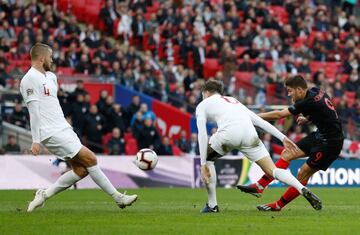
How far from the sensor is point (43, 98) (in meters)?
14.7

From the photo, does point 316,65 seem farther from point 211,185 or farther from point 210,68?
point 211,185

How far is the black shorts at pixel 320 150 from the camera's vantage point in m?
15.7

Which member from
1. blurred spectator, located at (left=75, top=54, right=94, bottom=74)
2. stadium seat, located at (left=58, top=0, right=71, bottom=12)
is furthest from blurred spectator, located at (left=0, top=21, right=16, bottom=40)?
stadium seat, located at (left=58, top=0, right=71, bottom=12)

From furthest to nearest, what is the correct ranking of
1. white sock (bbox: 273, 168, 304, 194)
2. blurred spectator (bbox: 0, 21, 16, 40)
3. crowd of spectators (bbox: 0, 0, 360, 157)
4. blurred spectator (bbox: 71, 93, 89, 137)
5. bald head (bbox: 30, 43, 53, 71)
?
blurred spectator (bbox: 0, 21, 16, 40), crowd of spectators (bbox: 0, 0, 360, 157), blurred spectator (bbox: 71, 93, 89, 137), bald head (bbox: 30, 43, 53, 71), white sock (bbox: 273, 168, 304, 194)

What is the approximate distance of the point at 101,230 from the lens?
1212 centimetres

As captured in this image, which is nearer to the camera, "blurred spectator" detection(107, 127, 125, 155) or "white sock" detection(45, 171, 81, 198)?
"white sock" detection(45, 171, 81, 198)

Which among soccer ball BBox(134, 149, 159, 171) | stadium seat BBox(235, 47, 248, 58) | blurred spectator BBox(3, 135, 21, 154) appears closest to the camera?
soccer ball BBox(134, 149, 159, 171)

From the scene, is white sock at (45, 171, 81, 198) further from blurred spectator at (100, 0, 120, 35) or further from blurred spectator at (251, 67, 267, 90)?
blurred spectator at (100, 0, 120, 35)

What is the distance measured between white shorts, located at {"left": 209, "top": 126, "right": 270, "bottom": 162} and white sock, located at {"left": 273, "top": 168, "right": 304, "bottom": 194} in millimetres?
358

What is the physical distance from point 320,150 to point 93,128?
13865 mm

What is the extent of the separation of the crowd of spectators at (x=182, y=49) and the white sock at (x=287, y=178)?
45.8 ft

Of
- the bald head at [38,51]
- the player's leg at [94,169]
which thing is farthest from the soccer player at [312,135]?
the bald head at [38,51]

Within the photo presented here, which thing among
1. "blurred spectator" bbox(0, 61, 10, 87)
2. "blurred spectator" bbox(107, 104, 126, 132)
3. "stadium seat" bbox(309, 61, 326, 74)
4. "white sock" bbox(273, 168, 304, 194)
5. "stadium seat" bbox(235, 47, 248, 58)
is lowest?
"blurred spectator" bbox(107, 104, 126, 132)

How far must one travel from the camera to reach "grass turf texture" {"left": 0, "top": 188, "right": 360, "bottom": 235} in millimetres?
12234
